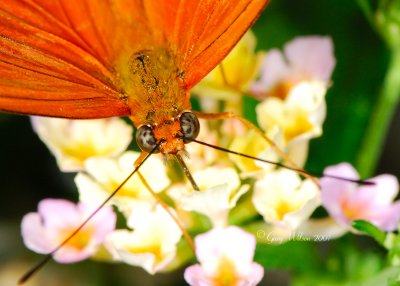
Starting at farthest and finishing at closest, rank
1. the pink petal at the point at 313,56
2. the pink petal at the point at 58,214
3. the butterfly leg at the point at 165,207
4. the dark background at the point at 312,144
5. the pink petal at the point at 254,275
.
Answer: the dark background at the point at 312,144 → the pink petal at the point at 313,56 → the pink petal at the point at 58,214 → the butterfly leg at the point at 165,207 → the pink petal at the point at 254,275

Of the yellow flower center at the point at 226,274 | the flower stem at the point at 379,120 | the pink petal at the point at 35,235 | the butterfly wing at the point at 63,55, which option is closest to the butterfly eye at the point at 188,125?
the butterfly wing at the point at 63,55

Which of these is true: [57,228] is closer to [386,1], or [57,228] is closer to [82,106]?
[82,106]

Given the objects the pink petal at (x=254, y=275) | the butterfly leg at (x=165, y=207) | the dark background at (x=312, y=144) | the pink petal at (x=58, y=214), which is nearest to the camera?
the pink petal at (x=254, y=275)

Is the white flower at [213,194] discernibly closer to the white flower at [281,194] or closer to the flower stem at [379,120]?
the white flower at [281,194]

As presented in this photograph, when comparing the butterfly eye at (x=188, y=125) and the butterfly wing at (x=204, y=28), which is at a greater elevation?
the butterfly wing at (x=204, y=28)

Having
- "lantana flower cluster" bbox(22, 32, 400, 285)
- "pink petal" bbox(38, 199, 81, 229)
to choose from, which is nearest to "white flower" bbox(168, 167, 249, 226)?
"lantana flower cluster" bbox(22, 32, 400, 285)

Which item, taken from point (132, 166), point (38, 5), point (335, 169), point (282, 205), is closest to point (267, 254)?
point (282, 205)

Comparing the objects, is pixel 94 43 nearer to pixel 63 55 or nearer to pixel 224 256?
pixel 63 55
